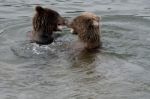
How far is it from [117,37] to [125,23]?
1.46 m

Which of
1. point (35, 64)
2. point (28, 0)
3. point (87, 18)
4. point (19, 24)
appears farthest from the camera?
point (28, 0)

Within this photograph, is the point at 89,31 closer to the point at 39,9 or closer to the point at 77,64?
the point at 77,64

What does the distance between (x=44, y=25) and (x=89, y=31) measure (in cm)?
102

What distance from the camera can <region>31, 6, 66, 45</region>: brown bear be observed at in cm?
1001

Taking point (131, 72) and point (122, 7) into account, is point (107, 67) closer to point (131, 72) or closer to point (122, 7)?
point (131, 72)

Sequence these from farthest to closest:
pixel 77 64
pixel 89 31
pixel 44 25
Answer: pixel 44 25
pixel 89 31
pixel 77 64

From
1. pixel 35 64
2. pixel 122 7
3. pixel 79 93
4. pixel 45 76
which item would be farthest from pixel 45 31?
pixel 122 7

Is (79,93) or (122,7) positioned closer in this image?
(79,93)

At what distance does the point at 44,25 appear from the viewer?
10.1 m

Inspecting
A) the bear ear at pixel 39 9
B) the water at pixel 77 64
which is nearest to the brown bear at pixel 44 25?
the bear ear at pixel 39 9

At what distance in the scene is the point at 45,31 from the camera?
10164 millimetres

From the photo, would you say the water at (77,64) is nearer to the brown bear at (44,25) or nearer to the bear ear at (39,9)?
the brown bear at (44,25)

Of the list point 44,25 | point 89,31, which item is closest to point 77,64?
point 89,31

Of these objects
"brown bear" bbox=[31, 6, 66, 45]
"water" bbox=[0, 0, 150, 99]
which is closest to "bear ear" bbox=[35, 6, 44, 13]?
"brown bear" bbox=[31, 6, 66, 45]
